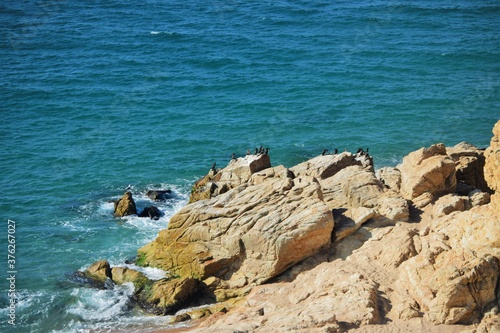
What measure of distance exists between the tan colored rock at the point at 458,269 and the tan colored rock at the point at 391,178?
318 inches

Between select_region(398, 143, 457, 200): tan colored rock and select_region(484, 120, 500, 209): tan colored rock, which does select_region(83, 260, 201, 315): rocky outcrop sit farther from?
select_region(484, 120, 500, 209): tan colored rock

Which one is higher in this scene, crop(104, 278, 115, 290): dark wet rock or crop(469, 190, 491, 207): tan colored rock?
crop(469, 190, 491, 207): tan colored rock

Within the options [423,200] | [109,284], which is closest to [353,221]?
[423,200]

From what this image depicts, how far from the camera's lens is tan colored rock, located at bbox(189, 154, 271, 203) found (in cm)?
5281

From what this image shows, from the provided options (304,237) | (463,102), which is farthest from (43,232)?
(463,102)

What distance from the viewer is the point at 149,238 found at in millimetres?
53719

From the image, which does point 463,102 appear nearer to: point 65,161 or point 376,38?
point 376,38

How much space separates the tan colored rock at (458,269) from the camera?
35.0 metres

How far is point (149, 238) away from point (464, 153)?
24349mm

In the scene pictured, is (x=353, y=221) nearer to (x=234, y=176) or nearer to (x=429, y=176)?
(x=429, y=176)

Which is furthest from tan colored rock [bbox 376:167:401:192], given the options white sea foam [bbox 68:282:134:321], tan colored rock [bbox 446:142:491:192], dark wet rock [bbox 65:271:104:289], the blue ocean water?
dark wet rock [bbox 65:271:104:289]

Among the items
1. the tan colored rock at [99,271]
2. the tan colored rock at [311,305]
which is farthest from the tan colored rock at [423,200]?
the tan colored rock at [99,271]

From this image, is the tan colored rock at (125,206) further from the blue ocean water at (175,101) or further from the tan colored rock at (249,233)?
the tan colored rock at (249,233)

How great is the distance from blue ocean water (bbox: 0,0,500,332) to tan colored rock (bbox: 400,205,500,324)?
16003mm
